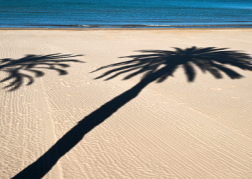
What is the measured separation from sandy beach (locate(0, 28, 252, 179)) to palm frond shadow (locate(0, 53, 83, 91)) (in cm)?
4

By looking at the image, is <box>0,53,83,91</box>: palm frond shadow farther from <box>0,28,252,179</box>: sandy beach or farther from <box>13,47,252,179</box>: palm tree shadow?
<box>13,47,252,179</box>: palm tree shadow

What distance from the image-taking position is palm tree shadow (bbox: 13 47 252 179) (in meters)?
5.83

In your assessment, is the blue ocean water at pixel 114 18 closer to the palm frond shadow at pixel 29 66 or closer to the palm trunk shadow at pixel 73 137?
the palm frond shadow at pixel 29 66

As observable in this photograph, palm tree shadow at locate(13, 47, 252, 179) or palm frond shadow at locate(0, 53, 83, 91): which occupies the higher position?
palm tree shadow at locate(13, 47, 252, 179)

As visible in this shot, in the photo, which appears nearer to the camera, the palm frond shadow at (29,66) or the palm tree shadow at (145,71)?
the palm tree shadow at (145,71)

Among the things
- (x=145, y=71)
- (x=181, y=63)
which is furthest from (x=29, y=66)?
(x=181, y=63)

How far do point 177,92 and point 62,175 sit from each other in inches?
221

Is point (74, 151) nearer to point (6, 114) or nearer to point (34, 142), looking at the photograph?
point (34, 142)

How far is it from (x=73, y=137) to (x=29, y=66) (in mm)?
7799

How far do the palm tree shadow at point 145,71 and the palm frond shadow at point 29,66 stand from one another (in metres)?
2.26

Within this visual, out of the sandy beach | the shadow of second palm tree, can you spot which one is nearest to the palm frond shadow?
the sandy beach

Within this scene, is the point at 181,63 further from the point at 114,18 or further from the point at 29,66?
the point at 114,18

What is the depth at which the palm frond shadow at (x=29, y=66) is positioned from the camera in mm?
11234

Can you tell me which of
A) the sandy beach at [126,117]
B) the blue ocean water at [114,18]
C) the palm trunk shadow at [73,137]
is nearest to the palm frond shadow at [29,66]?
the sandy beach at [126,117]
